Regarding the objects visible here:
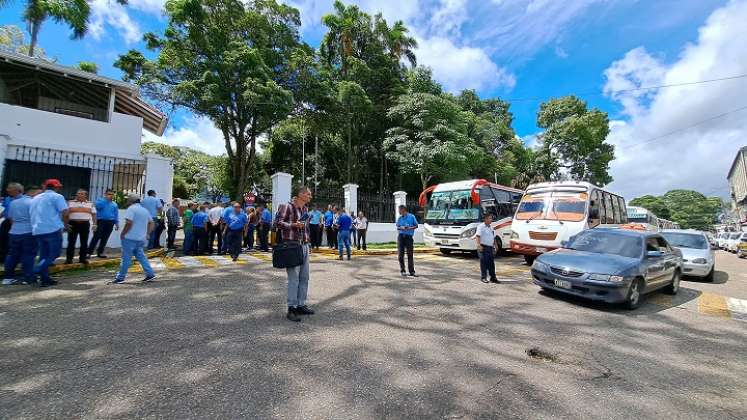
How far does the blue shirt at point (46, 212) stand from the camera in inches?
234

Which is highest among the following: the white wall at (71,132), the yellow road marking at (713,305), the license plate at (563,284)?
the white wall at (71,132)

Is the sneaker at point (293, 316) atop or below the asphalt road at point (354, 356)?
atop

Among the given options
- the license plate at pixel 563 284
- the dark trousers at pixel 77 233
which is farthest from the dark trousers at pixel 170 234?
the license plate at pixel 563 284

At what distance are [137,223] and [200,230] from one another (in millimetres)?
4517

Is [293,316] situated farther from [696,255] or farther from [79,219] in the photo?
[696,255]

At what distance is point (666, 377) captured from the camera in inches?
142

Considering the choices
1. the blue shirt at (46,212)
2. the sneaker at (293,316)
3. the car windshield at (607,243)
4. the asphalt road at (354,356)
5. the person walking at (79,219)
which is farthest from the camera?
the person walking at (79,219)

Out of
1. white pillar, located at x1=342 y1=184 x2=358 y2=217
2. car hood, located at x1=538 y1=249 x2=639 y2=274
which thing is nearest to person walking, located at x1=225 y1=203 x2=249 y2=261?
white pillar, located at x1=342 y1=184 x2=358 y2=217

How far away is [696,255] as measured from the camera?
10.2 metres

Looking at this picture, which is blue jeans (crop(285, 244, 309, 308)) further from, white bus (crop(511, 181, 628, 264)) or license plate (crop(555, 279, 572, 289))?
white bus (crop(511, 181, 628, 264))

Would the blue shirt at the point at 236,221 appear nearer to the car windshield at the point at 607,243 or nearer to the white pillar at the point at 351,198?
the white pillar at the point at 351,198

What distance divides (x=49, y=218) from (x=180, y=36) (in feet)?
56.0

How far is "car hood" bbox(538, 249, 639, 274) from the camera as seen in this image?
6.24 m

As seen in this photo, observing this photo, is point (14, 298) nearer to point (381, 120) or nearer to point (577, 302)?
point (577, 302)
